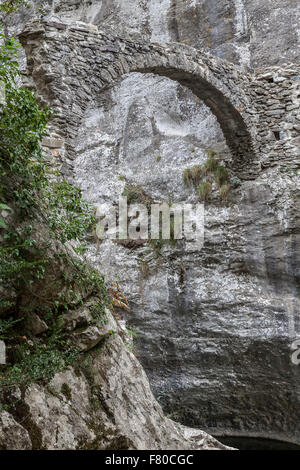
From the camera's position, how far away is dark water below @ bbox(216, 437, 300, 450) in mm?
7621

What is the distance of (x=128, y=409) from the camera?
345cm

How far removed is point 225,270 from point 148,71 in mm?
4110

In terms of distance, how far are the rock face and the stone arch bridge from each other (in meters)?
0.05

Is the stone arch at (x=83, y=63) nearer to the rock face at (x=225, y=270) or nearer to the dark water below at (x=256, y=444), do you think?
the rock face at (x=225, y=270)

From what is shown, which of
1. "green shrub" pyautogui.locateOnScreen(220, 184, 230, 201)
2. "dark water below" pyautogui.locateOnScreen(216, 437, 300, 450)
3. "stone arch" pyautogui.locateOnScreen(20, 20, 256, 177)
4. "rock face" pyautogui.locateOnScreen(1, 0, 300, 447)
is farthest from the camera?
"green shrub" pyautogui.locateOnScreen(220, 184, 230, 201)

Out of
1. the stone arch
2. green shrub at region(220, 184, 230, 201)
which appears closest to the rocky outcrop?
the stone arch

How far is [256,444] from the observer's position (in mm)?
7812

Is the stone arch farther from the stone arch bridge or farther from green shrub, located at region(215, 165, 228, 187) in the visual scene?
green shrub, located at region(215, 165, 228, 187)

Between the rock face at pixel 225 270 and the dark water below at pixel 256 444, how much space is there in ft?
0.37

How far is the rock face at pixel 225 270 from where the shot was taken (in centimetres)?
798

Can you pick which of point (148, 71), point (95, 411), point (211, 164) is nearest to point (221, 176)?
point (211, 164)

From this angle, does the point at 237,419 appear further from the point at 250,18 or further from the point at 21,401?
the point at 250,18

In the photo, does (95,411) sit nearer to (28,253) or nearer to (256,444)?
(28,253)
